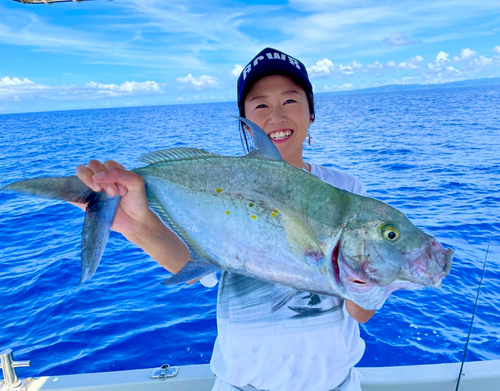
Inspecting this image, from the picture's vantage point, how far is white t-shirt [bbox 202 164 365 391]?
1.78 metres

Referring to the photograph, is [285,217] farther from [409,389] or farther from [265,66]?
[409,389]

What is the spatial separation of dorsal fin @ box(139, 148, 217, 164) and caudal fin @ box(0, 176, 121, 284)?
8.9 inches

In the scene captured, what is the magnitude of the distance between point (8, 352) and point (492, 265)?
7464mm

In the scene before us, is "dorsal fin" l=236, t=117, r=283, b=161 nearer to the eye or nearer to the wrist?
the eye

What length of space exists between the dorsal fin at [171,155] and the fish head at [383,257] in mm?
701

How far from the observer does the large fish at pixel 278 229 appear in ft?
4.08

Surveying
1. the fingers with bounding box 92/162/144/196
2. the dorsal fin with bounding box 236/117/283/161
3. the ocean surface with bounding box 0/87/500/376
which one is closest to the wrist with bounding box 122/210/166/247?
the fingers with bounding box 92/162/144/196

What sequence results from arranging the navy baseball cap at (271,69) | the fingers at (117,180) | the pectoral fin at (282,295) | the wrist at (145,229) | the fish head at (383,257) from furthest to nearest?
the navy baseball cap at (271,69)
the wrist at (145,229)
the fingers at (117,180)
the pectoral fin at (282,295)
the fish head at (383,257)

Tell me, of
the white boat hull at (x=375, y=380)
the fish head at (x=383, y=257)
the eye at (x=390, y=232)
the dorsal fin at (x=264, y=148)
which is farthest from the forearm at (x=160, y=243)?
the white boat hull at (x=375, y=380)

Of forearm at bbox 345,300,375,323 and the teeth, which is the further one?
the teeth

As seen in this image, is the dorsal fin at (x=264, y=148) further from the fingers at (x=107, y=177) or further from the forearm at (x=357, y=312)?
the forearm at (x=357, y=312)

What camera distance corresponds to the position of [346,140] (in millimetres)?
24797

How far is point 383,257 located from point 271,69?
126 cm

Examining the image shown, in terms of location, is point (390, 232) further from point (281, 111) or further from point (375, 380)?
point (375, 380)
